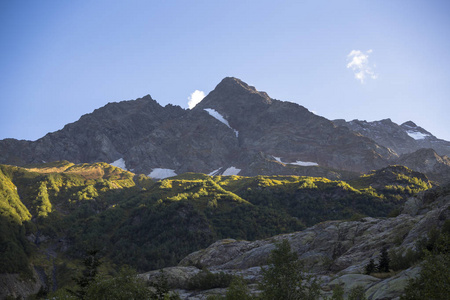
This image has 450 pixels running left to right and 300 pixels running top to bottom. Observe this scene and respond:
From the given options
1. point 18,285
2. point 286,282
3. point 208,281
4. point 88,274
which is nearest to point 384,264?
point 286,282

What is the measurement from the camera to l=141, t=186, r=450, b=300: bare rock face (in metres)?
30.8

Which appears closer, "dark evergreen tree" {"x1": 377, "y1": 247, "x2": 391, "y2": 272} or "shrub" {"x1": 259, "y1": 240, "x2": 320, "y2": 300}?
"shrub" {"x1": 259, "y1": 240, "x2": 320, "y2": 300}

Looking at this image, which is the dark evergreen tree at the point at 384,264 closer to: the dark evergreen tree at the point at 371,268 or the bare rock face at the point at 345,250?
the dark evergreen tree at the point at 371,268

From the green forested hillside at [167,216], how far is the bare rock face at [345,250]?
199ft

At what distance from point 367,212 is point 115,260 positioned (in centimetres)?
12705

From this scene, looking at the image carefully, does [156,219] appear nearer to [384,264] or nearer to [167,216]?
[167,216]

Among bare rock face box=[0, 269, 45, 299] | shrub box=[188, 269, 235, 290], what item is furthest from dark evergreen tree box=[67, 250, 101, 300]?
bare rock face box=[0, 269, 45, 299]

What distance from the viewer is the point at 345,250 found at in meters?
47.5

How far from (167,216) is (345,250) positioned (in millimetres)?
111969

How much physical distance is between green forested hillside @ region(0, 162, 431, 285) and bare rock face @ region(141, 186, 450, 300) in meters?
60.6

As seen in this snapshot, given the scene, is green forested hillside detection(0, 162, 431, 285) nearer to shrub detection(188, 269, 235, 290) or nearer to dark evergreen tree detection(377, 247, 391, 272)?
shrub detection(188, 269, 235, 290)

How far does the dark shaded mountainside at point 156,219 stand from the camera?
11494 cm

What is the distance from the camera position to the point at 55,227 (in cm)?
14912

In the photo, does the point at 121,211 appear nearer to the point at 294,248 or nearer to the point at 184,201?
the point at 184,201
